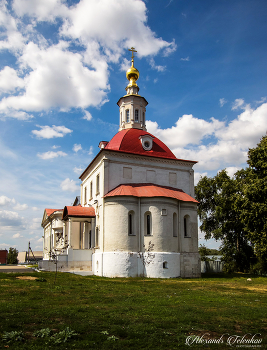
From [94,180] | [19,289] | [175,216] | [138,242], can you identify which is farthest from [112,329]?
[94,180]

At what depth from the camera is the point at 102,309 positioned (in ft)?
36.1

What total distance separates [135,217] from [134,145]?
7914 millimetres

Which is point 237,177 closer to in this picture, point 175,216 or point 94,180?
point 175,216

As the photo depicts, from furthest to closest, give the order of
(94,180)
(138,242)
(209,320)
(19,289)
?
1. (94,180)
2. (138,242)
3. (19,289)
4. (209,320)

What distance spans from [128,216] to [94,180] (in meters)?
7.34

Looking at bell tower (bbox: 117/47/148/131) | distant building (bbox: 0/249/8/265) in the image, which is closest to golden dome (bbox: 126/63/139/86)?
bell tower (bbox: 117/47/148/131)

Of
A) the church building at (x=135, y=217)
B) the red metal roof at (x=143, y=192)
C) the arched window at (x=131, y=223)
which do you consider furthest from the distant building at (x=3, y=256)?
the arched window at (x=131, y=223)

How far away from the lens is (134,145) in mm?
32344

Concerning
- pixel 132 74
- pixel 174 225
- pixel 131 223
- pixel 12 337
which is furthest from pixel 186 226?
pixel 12 337

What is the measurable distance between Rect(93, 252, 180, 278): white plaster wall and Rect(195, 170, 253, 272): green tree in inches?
486

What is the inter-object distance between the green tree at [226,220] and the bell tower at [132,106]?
12.1m

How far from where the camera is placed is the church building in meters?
27.2

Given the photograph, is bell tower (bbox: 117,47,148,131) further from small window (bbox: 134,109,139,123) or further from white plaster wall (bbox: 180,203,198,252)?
white plaster wall (bbox: 180,203,198,252)

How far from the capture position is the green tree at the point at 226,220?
37281 millimetres
